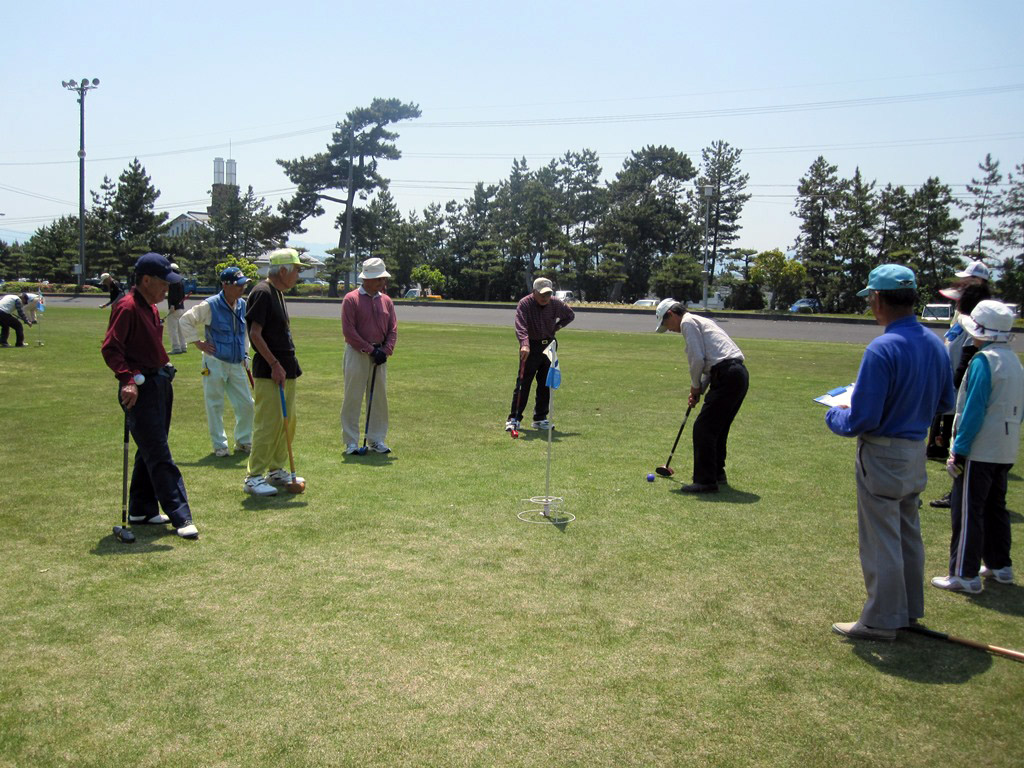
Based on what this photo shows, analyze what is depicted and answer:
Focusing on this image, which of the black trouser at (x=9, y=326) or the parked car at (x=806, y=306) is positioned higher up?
the parked car at (x=806, y=306)

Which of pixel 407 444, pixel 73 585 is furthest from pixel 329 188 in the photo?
pixel 73 585

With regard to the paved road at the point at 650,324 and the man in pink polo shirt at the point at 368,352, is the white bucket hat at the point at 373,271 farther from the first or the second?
the paved road at the point at 650,324

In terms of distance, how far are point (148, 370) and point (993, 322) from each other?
6313mm

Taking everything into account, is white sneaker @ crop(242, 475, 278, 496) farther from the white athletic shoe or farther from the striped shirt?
the striped shirt

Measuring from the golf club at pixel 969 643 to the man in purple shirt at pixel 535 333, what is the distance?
6.99 m

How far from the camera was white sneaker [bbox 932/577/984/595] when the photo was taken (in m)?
5.73

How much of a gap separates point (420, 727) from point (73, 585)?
3.02m

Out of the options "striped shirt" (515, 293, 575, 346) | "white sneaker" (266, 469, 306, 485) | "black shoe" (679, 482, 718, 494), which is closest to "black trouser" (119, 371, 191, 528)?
"white sneaker" (266, 469, 306, 485)

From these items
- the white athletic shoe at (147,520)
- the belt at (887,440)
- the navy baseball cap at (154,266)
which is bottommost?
the white athletic shoe at (147,520)

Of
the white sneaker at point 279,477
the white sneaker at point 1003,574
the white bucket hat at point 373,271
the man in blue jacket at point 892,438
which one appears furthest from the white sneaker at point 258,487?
the white sneaker at point 1003,574

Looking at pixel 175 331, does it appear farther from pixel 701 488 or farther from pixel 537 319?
pixel 701 488

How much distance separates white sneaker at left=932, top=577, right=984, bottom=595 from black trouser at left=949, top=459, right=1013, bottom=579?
4cm

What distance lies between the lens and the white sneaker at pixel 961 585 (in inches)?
226

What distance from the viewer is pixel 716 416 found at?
834 centimetres
